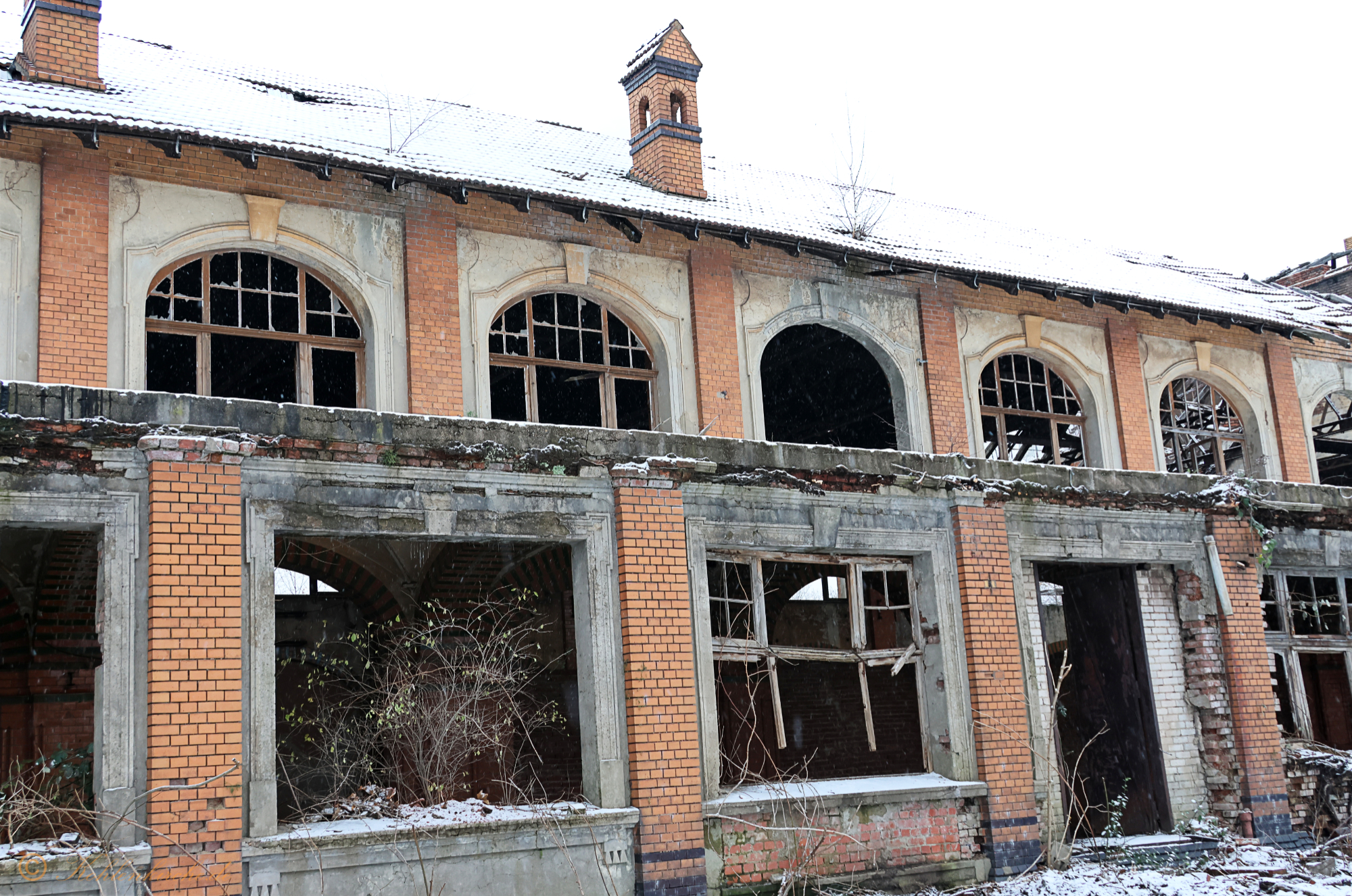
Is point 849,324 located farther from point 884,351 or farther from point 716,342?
point 716,342

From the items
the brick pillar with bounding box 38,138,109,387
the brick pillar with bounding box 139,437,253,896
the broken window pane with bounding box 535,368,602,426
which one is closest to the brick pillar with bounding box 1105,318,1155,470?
the broken window pane with bounding box 535,368,602,426

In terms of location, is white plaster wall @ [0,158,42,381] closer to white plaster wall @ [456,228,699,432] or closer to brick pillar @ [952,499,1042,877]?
white plaster wall @ [456,228,699,432]

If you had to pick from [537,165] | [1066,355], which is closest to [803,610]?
[1066,355]

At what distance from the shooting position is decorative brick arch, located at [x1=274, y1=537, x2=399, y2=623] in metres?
14.1

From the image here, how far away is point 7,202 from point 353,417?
4171mm

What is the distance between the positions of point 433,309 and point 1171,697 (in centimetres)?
945

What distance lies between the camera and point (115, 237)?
36.8 feet

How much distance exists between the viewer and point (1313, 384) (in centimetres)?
1858

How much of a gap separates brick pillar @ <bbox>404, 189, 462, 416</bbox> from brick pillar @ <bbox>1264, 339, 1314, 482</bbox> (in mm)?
12197

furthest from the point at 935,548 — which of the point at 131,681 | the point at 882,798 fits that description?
the point at 131,681

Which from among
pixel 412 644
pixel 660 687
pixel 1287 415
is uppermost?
pixel 1287 415

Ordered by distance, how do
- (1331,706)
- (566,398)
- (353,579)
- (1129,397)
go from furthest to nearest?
(566,398), (1331,706), (1129,397), (353,579)

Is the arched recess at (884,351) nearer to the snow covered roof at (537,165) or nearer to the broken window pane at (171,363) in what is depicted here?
the snow covered roof at (537,165)

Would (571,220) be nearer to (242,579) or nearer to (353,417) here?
(353,417)
